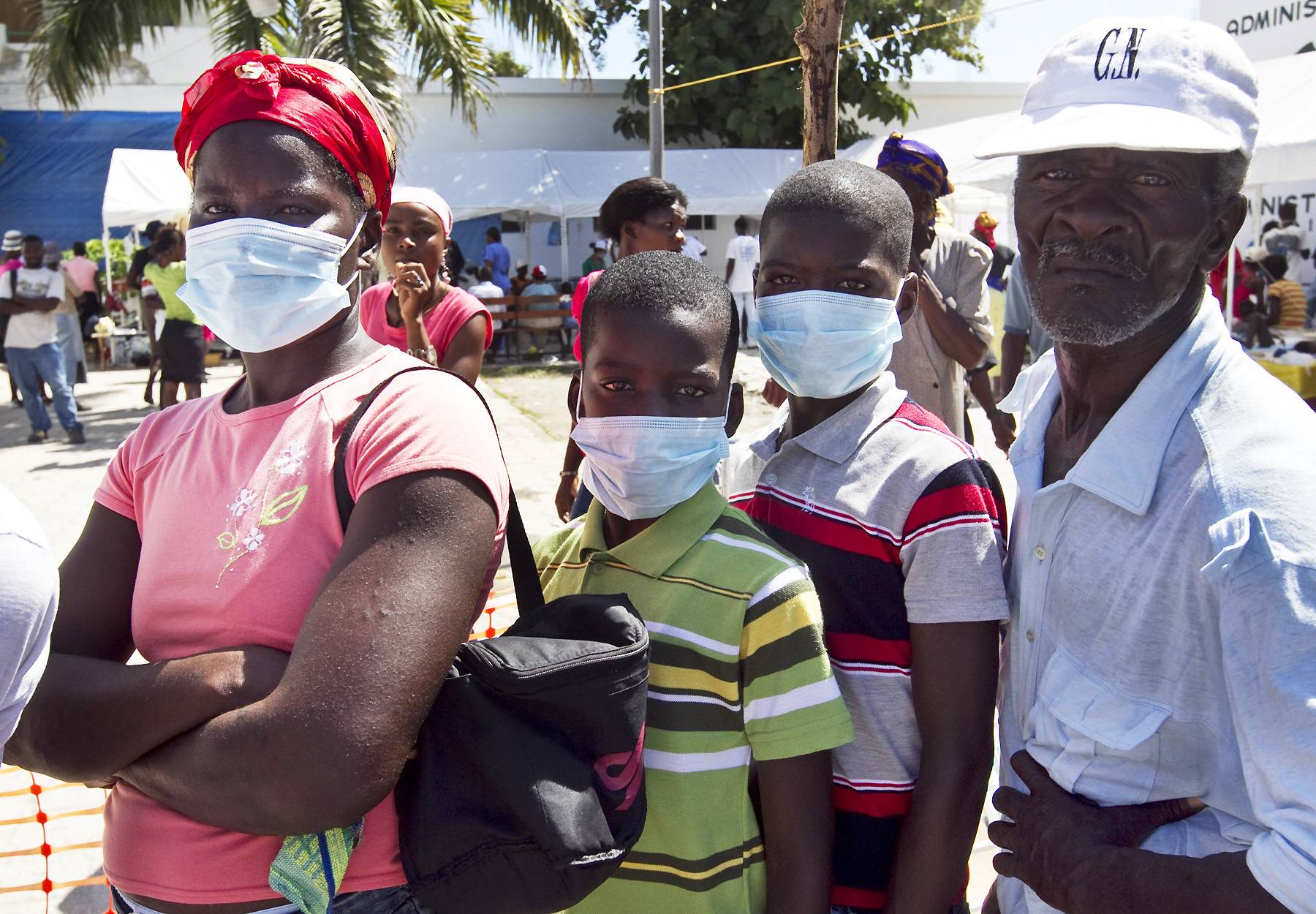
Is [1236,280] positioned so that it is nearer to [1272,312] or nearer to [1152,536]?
[1272,312]

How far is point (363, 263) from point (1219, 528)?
4.46ft

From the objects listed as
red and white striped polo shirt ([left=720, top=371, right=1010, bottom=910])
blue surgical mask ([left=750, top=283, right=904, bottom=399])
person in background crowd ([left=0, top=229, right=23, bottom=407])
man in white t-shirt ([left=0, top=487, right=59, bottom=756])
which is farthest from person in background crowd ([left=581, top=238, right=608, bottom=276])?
man in white t-shirt ([left=0, top=487, right=59, bottom=756])

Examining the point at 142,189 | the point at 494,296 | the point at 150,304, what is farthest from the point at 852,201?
the point at 142,189

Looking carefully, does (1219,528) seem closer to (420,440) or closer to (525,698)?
(525,698)

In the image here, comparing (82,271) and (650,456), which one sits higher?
(650,456)

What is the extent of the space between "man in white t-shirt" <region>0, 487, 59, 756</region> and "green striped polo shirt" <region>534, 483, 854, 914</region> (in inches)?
33.4

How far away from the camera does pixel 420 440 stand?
149cm

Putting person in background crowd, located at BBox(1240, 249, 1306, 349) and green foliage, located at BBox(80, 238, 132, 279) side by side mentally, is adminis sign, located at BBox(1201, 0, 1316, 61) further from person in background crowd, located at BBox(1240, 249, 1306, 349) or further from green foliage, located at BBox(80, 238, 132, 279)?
green foliage, located at BBox(80, 238, 132, 279)

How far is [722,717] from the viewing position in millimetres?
1662

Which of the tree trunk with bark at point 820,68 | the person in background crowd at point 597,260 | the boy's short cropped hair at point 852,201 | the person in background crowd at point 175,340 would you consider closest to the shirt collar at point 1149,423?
the boy's short cropped hair at point 852,201

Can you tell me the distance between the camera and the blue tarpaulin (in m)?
23.1

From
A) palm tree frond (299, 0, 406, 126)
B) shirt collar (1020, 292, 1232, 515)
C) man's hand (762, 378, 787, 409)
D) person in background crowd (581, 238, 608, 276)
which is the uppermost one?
palm tree frond (299, 0, 406, 126)

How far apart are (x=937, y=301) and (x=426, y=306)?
209 centimetres

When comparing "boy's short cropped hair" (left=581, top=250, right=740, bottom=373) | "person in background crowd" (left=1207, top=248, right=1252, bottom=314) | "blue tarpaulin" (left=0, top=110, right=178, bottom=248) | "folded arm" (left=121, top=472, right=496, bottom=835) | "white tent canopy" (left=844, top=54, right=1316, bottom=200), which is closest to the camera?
"folded arm" (left=121, top=472, right=496, bottom=835)
